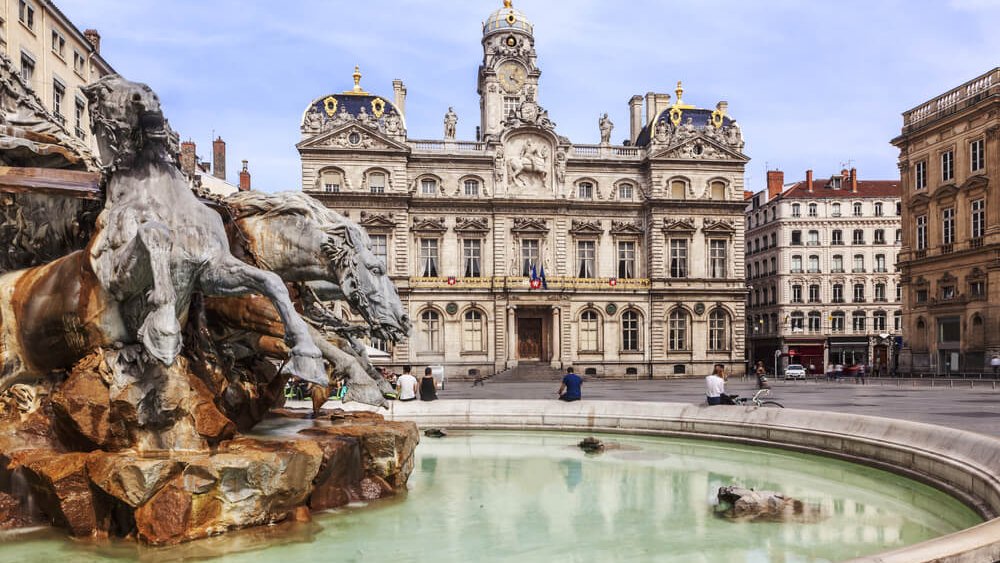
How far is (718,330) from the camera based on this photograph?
4769cm

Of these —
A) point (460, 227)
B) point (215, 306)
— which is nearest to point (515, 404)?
point (215, 306)

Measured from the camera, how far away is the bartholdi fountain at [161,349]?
6453 mm

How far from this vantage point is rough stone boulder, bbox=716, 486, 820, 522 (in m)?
7.53

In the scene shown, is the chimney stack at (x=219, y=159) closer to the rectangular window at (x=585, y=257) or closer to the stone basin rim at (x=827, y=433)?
the rectangular window at (x=585, y=257)

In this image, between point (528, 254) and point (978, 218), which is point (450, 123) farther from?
point (978, 218)

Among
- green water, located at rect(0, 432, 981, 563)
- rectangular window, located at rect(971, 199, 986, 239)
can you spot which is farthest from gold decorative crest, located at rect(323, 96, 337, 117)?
green water, located at rect(0, 432, 981, 563)

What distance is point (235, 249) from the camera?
8.28 m

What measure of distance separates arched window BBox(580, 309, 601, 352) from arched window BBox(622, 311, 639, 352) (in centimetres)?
163

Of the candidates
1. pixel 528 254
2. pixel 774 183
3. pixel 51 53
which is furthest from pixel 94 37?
pixel 774 183

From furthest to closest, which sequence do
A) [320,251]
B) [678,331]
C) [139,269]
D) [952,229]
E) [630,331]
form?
[678,331] < [630,331] < [952,229] < [320,251] < [139,269]

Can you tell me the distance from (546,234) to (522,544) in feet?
131

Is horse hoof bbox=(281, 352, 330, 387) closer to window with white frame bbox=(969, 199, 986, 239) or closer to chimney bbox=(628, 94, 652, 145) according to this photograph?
window with white frame bbox=(969, 199, 986, 239)

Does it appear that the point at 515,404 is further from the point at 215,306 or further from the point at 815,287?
the point at 815,287

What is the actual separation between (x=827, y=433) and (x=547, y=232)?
119 feet
